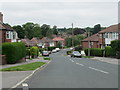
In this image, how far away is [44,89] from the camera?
10219 mm

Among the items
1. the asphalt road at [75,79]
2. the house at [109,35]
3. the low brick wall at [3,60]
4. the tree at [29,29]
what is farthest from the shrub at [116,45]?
the tree at [29,29]

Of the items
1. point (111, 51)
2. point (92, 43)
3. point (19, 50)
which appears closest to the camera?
point (19, 50)

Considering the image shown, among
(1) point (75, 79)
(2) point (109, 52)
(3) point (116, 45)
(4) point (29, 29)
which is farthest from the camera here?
(4) point (29, 29)

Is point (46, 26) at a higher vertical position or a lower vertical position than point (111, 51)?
higher

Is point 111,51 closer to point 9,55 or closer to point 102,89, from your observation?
point 9,55

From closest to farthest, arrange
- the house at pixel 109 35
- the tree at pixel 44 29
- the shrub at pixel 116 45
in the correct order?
the shrub at pixel 116 45 → the house at pixel 109 35 → the tree at pixel 44 29

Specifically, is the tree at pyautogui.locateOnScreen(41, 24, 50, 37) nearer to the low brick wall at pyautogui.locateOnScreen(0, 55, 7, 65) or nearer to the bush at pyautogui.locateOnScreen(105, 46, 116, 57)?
the bush at pyautogui.locateOnScreen(105, 46, 116, 57)

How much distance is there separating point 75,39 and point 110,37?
58.6 meters

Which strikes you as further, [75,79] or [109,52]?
[109,52]

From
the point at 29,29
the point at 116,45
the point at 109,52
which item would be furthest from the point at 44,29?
the point at 116,45

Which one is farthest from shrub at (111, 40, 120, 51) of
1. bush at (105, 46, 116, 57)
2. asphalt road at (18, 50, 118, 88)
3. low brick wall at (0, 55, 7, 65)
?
asphalt road at (18, 50, 118, 88)

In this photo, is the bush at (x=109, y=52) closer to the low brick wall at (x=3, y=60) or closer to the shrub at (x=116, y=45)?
the shrub at (x=116, y=45)

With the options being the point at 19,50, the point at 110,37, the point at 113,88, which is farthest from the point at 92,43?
the point at 113,88

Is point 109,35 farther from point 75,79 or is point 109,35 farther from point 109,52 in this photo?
point 75,79
